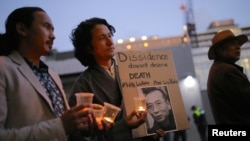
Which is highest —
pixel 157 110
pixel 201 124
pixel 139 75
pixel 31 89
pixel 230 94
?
pixel 31 89

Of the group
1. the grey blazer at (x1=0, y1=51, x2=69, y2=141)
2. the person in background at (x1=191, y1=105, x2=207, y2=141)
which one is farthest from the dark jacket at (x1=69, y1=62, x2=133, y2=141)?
the person in background at (x1=191, y1=105, x2=207, y2=141)

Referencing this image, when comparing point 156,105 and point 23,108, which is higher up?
point 23,108

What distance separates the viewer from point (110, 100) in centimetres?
199

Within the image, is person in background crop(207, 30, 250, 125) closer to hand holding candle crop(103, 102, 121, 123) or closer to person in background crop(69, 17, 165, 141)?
person in background crop(69, 17, 165, 141)

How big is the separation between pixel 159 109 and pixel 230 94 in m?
0.92

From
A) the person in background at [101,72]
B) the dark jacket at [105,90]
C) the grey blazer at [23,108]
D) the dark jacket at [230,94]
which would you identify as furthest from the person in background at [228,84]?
the grey blazer at [23,108]

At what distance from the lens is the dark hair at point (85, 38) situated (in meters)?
2.22

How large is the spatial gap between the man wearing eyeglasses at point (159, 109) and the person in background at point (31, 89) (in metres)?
0.63

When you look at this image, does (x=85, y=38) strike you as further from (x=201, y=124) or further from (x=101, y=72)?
(x=201, y=124)

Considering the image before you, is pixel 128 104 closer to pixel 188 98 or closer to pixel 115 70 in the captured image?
pixel 115 70

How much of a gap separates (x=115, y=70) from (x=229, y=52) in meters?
1.28

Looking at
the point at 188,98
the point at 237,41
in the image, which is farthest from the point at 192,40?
the point at 237,41

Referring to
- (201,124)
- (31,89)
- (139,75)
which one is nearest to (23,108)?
(31,89)

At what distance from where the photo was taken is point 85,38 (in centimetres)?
223
